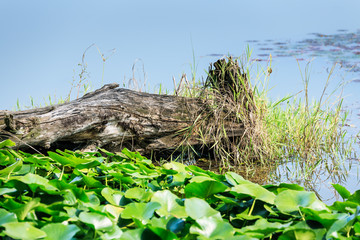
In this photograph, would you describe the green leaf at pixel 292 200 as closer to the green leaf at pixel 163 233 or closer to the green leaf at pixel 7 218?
the green leaf at pixel 163 233

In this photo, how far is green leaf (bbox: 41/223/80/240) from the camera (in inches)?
48.4

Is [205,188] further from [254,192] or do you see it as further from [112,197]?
[112,197]

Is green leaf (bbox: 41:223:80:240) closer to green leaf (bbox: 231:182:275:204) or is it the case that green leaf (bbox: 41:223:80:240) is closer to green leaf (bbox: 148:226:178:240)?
green leaf (bbox: 148:226:178:240)

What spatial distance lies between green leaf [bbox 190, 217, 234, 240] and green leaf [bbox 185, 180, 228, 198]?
0.83 feet

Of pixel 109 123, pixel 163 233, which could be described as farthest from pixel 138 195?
pixel 109 123

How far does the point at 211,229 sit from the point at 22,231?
1.98 ft

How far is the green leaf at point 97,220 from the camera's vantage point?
50.8 inches

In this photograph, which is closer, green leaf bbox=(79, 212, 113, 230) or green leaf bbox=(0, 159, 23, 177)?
green leaf bbox=(79, 212, 113, 230)

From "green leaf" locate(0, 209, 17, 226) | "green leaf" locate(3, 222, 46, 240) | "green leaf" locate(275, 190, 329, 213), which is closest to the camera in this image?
"green leaf" locate(3, 222, 46, 240)

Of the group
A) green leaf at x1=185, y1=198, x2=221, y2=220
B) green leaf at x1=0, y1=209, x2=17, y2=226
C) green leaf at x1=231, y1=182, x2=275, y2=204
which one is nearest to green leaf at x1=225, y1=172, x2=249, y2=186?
green leaf at x1=231, y1=182, x2=275, y2=204

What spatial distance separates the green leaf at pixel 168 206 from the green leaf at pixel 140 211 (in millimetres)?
38

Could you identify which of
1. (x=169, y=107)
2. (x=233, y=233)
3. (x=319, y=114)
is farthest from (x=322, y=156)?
(x=233, y=233)

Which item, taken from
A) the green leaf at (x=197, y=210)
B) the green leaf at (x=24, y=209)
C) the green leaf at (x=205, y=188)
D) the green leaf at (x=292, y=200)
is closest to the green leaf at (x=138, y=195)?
the green leaf at (x=205, y=188)

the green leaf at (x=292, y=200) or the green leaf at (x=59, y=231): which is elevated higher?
the green leaf at (x=59, y=231)
